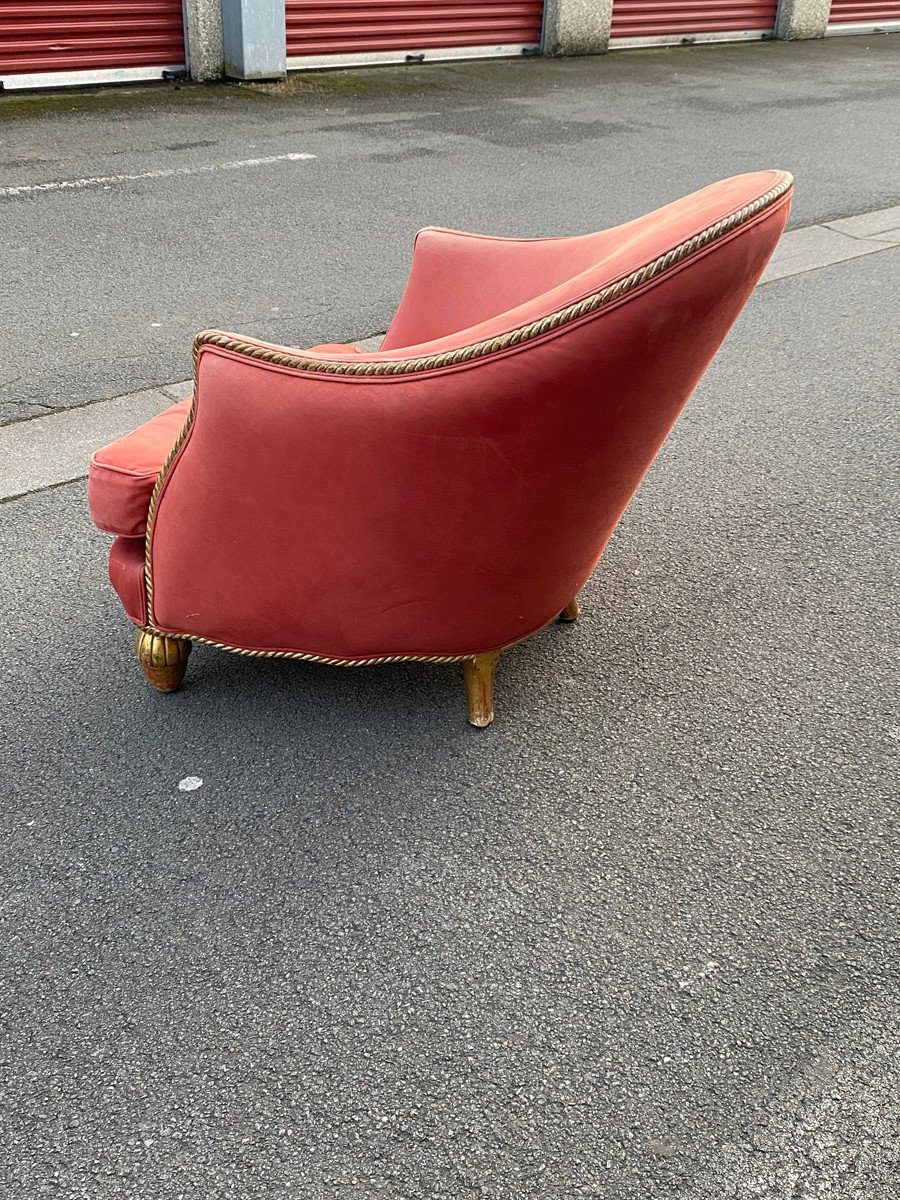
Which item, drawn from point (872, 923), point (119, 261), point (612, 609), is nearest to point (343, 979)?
point (872, 923)

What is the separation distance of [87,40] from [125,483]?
25.2ft

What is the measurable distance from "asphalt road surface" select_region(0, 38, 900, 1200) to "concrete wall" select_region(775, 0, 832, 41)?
11292mm

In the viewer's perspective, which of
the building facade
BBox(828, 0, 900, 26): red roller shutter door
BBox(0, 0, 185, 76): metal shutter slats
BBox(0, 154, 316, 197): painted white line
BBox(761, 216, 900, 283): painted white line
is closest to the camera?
BBox(761, 216, 900, 283): painted white line

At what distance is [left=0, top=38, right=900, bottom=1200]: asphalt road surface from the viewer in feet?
5.72

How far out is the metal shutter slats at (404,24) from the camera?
9875 millimetres

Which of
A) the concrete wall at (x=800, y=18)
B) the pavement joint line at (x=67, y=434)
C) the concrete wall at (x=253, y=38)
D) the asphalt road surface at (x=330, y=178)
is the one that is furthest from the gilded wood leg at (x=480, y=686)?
the concrete wall at (x=800, y=18)

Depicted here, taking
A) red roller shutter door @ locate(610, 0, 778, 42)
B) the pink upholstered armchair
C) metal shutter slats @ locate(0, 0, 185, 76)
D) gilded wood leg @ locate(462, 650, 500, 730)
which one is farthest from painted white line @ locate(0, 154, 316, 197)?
red roller shutter door @ locate(610, 0, 778, 42)

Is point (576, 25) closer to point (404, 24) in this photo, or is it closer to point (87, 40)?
point (404, 24)

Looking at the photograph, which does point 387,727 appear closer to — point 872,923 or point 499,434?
point 499,434

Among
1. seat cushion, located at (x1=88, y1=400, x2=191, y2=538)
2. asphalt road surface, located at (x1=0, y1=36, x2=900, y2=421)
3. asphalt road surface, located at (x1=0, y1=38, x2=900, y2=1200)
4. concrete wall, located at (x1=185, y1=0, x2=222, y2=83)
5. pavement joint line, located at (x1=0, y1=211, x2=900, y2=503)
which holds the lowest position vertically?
asphalt road surface, located at (x1=0, y1=38, x2=900, y2=1200)

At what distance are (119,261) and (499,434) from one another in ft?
12.7

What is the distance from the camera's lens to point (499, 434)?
2.10m

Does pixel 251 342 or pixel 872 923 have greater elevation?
pixel 251 342

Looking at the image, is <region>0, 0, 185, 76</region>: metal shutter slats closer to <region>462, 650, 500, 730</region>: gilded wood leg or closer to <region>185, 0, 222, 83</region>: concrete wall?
<region>185, 0, 222, 83</region>: concrete wall
